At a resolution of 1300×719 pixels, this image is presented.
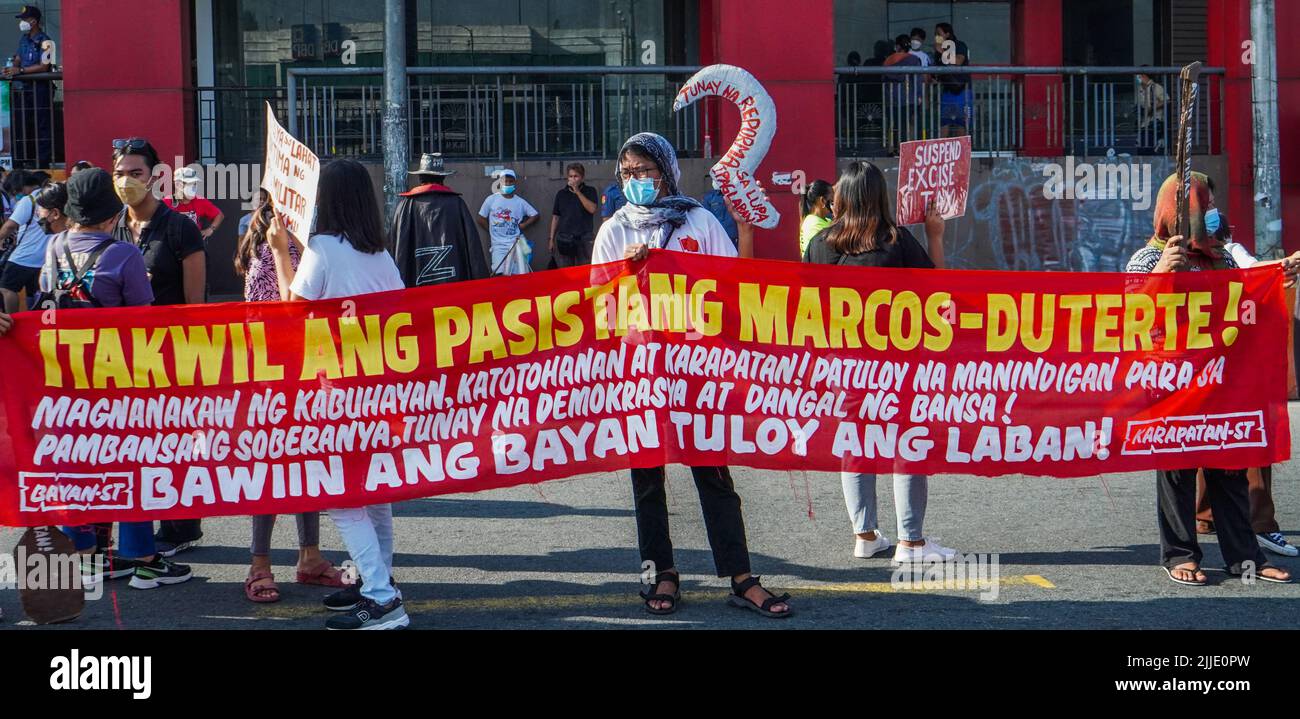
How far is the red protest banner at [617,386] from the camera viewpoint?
580cm

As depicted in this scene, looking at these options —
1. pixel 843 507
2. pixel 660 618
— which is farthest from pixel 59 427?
pixel 843 507

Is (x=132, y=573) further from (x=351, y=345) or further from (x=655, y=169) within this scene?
(x=655, y=169)

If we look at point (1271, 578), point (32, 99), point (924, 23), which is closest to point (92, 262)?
point (1271, 578)

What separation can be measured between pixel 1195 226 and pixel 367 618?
408 cm

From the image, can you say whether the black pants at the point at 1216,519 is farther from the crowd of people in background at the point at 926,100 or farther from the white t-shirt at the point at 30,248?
the crowd of people in background at the point at 926,100

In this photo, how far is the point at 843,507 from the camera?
8.32 metres

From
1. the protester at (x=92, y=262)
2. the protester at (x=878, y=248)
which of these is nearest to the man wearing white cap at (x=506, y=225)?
the protester at (x=878, y=248)

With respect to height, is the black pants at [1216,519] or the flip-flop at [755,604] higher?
the black pants at [1216,519]

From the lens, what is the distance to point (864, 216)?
6.77 meters

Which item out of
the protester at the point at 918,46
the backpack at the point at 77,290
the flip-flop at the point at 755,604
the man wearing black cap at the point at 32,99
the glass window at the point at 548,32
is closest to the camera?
the flip-flop at the point at 755,604

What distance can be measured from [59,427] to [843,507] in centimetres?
434

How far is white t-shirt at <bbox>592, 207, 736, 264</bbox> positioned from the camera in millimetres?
6051

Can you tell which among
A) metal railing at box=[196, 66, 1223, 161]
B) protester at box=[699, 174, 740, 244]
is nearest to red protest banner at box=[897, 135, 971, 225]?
protester at box=[699, 174, 740, 244]

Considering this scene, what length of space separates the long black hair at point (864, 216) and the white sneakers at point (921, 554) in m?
1.42
